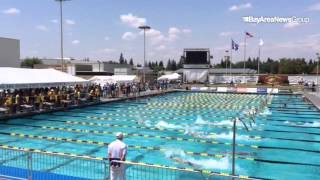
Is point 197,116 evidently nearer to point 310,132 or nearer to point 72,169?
point 310,132

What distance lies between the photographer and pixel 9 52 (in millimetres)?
36719

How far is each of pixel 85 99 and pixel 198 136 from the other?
1388cm

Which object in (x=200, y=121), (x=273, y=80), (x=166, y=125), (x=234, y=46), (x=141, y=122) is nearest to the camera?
(x=166, y=125)

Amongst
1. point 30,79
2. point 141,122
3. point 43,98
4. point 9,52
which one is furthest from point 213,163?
point 9,52

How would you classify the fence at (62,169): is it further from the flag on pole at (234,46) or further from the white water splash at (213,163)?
the flag on pole at (234,46)

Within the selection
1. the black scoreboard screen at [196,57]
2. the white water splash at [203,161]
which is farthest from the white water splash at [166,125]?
the black scoreboard screen at [196,57]

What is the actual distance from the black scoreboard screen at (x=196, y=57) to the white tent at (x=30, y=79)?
129 feet

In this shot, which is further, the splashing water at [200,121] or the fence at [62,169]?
the splashing water at [200,121]

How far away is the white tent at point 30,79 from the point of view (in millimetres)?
20484

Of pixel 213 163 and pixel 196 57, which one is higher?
pixel 196 57

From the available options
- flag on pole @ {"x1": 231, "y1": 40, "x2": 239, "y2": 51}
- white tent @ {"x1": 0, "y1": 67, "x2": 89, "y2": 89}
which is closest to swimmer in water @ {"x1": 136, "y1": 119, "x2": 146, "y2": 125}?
white tent @ {"x1": 0, "y1": 67, "x2": 89, "y2": 89}

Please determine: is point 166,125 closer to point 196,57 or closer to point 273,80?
point 196,57

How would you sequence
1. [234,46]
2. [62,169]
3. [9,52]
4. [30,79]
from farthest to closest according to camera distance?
[234,46]
[9,52]
[30,79]
[62,169]

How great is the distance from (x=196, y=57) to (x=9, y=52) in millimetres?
35525
